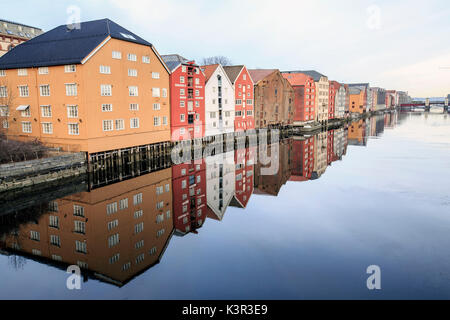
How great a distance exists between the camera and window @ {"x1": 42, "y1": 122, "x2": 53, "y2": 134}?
30570mm

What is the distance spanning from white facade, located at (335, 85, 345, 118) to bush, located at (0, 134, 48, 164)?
96.3 m

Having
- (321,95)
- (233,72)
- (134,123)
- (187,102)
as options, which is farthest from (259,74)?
(134,123)

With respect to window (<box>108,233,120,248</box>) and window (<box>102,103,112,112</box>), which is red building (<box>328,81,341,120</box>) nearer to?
window (<box>102,103,112,112</box>)

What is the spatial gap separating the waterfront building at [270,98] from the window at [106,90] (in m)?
33.8

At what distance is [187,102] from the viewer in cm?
4156

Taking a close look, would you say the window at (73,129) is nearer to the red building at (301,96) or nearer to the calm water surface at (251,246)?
the calm water surface at (251,246)

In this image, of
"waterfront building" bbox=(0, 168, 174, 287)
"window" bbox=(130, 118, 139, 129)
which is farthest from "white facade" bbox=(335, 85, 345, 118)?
"waterfront building" bbox=(0, 168, 174, 287)

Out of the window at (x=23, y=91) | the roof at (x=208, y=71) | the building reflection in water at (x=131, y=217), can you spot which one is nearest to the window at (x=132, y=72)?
the window at (x=23, y=91)

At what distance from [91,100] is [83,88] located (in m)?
1.21

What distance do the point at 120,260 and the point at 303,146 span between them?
139 ft

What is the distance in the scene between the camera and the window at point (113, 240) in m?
14.8

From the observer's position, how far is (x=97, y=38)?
30.2m

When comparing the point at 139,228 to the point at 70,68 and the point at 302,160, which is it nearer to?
the point at 70,68
